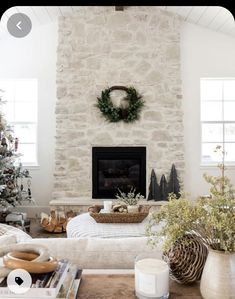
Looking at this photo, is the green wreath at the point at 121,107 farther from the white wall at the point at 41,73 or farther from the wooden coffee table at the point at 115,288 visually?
the wooden coffee table at the point at 115,288

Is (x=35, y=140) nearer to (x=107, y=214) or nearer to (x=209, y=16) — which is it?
(x=107, y=214)

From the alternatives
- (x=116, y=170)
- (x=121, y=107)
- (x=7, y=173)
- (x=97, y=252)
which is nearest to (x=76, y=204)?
(x=116, y=170)

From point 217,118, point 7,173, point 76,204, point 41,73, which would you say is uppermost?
point 41,73

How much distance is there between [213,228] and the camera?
104 cm

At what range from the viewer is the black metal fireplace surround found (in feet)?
17.4

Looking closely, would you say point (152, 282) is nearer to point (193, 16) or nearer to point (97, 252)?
point (97, 252)

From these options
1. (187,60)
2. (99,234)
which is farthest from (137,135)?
(99,234)

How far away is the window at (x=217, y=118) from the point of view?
5418mm

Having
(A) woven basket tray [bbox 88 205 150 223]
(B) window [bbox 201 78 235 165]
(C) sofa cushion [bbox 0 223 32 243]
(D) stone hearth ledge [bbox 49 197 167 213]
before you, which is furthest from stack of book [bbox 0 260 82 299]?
(B) window [bbox 201 78 235 165]

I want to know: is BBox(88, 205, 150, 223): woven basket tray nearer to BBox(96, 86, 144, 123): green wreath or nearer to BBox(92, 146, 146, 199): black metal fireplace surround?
BBox(92, 146, 146, 199): black metal fireplace surround

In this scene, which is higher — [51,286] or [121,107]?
[121,107]

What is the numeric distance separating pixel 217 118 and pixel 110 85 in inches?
67.5

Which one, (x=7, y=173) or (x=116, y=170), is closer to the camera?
(x=7, y=173)

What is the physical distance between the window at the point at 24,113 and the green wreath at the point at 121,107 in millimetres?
1022
